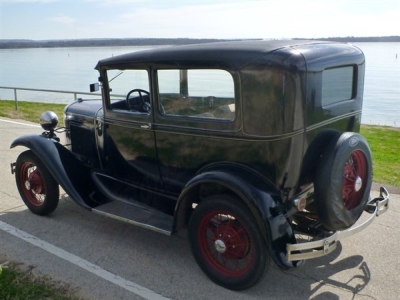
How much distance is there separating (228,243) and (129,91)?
1908mm

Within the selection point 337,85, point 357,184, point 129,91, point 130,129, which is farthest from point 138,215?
point 337,85

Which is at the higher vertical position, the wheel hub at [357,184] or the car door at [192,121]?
the car door at [192,121]

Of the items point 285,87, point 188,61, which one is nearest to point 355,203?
point 285,87

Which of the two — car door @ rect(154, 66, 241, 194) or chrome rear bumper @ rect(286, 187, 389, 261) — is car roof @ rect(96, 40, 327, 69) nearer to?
car door @ rect(154, 66, 241, 194)

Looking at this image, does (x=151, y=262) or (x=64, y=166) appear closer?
(x=151, y=262)

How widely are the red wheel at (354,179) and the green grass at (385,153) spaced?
2.77m

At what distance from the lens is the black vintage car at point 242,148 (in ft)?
10.6

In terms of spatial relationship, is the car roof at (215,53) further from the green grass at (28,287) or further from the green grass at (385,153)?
the green grass at (385,153)

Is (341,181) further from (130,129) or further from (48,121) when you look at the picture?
(48,121)

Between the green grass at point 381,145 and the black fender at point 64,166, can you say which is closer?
the black fender at point 64,166

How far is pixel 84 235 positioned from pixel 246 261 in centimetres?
183

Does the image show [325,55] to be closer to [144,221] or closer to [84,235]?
[144,221]

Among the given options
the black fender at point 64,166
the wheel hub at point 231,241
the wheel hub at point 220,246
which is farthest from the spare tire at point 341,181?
the black fender at point 64,166

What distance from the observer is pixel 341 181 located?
332 cm
